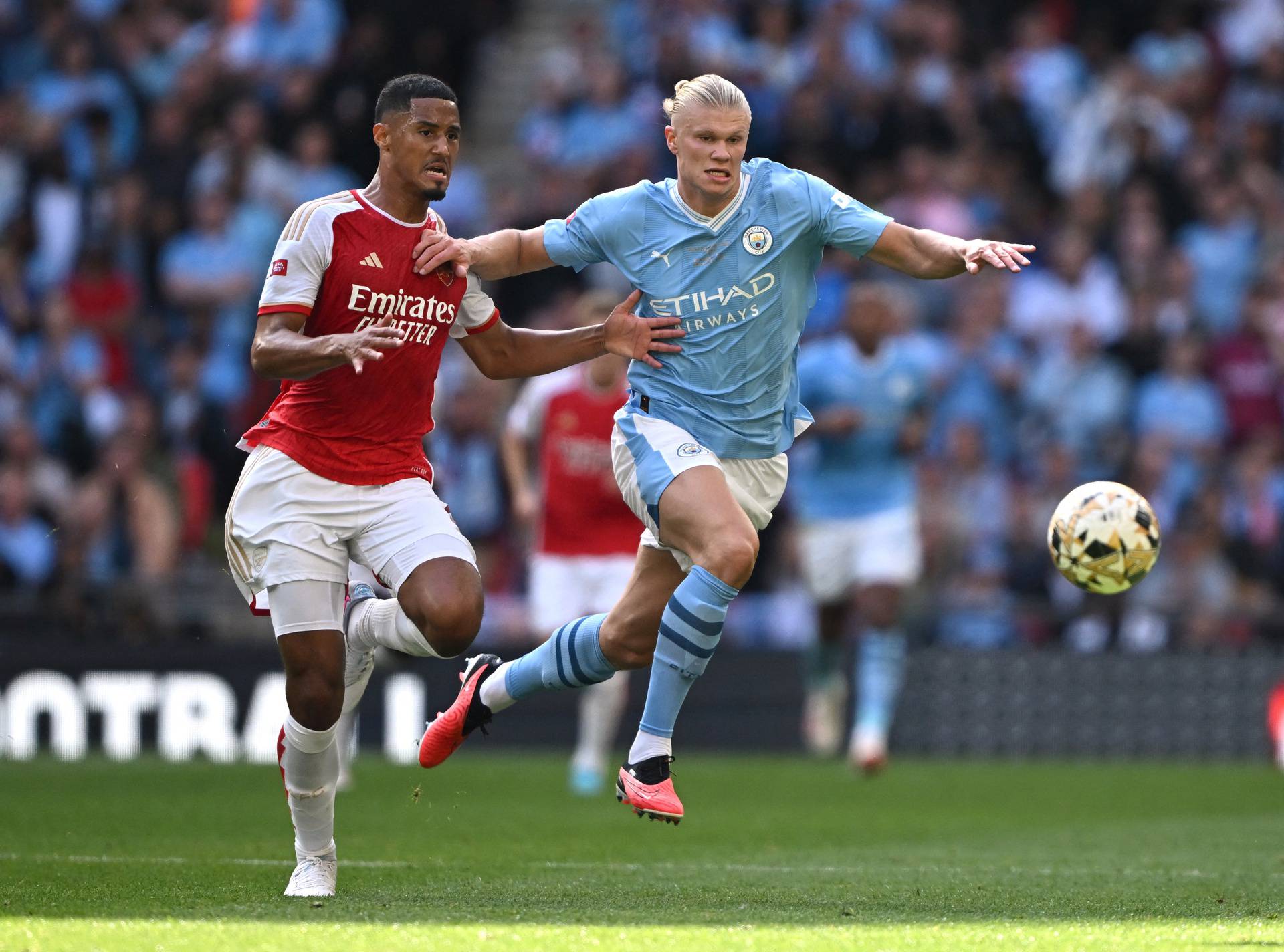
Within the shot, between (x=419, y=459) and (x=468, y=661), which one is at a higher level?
(x=419, y=459)

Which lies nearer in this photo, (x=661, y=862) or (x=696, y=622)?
(x=696, y=622)

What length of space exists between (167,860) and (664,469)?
2.54 meters

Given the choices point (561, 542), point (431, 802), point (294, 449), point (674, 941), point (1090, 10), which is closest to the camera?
point (674, 941)

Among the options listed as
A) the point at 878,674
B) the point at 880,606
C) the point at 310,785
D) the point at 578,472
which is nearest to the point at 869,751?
the point at 878,674

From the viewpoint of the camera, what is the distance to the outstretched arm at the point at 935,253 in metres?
7.12

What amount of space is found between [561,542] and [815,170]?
5.61 meters

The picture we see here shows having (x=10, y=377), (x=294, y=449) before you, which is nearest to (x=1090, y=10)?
(x=10, y=377)

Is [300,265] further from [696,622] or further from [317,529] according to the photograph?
[696,622]

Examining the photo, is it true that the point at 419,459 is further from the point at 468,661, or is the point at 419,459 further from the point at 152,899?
the point at 152,899

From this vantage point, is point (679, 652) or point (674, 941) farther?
point (679, 652)

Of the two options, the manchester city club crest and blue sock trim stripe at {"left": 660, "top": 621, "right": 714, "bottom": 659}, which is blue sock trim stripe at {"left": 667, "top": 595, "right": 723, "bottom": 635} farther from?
the manchester city club crest

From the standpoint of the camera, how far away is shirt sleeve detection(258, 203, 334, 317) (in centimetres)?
696

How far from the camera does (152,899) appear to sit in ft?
21.9

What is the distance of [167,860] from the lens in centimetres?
796
